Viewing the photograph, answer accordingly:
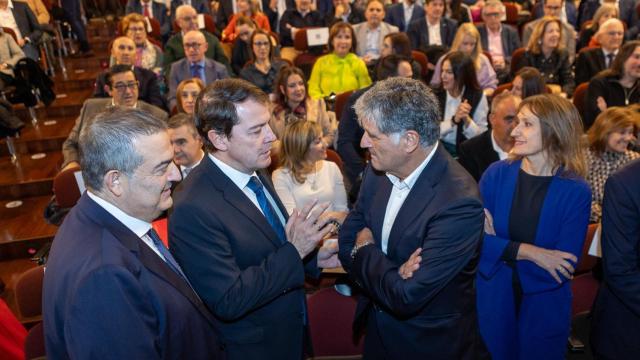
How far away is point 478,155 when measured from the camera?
321cm

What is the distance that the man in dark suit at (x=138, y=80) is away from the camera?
16.3 feet

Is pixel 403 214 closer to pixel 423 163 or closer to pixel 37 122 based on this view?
pixel 423 163

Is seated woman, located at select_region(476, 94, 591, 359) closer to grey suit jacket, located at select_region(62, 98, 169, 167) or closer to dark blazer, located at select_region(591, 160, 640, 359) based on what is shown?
dark blazer, located at select_region(591, 160, 640, 359)

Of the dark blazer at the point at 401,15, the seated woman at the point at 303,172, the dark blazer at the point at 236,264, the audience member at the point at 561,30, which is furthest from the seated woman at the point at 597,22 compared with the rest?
the dark blazer at the point at 236,264

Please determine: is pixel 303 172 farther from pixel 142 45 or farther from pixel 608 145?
pixel 142 45

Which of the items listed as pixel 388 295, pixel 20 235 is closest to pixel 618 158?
pixel 388 295

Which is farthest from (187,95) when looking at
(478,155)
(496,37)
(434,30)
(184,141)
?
(496,37)

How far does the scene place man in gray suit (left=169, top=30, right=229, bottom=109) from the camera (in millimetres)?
5434

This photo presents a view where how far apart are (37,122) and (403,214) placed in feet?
20.2

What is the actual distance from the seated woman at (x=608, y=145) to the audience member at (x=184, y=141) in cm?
250

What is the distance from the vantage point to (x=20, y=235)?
4.56 m

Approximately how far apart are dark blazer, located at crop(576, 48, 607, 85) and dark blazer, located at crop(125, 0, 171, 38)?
591 cm

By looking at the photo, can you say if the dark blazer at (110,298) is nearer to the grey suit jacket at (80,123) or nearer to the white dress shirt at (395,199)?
the white dress shirt at (395,199)

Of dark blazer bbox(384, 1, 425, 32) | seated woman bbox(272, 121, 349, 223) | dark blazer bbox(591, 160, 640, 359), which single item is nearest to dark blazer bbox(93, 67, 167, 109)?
seated woman bbox(272, 121, 349, 223)
